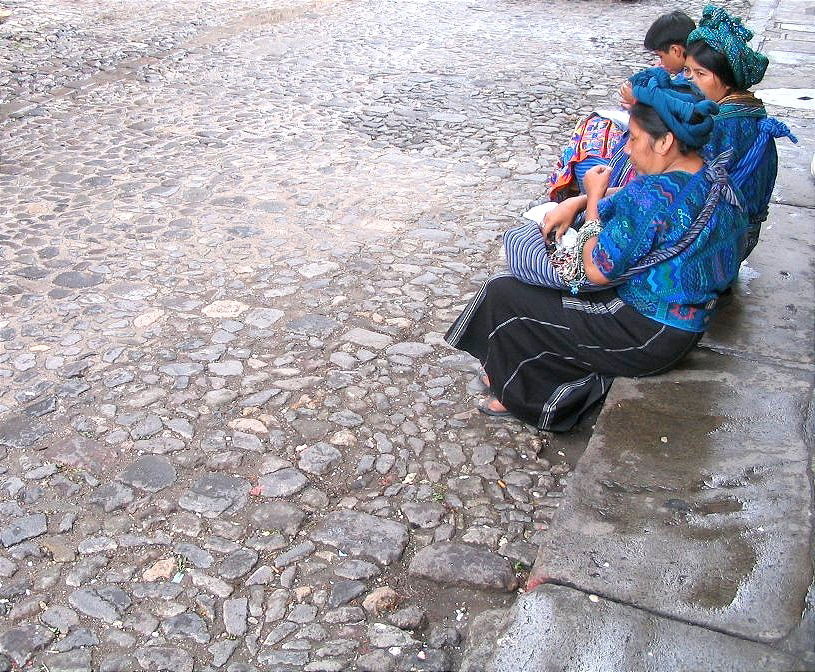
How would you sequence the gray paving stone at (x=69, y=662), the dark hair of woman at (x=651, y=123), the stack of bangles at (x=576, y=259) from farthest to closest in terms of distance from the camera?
the stack of bangles at (x=576, y=259)
the dark hair of woman at (x=651, y=123)
the gray paving stone at (x=69, y=662)

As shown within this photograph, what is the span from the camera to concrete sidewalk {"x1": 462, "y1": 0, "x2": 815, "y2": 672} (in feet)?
7.89

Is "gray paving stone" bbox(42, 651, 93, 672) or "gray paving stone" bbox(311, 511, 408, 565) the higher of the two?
"gray paving stone" bbox(311, 511, 408, 565)

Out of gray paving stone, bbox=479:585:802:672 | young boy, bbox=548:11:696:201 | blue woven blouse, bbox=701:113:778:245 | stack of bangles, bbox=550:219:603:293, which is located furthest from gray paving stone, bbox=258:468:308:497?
blue woven blouse, bbox=701:113:778:245

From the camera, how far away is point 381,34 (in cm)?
1177

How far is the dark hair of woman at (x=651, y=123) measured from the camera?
10.3ft

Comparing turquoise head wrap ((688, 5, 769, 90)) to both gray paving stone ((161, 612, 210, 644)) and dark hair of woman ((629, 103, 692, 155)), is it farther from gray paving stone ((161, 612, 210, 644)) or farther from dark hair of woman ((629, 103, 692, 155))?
gray paving stone ((161, 612, 210, 644))

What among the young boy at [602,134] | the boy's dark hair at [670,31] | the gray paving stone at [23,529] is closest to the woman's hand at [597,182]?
the young boy at [602,134]

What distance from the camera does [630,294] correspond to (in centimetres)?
340

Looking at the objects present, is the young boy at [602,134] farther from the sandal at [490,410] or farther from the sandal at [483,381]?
the sandal at [490,410]

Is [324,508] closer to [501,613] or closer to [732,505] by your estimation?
[501,613]

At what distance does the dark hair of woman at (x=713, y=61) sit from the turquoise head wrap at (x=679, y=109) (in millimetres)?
729

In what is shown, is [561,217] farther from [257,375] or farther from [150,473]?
[150,473]

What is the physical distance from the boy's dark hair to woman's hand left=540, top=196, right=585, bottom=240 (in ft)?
3.52

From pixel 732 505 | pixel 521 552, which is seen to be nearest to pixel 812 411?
pixel 732 505
